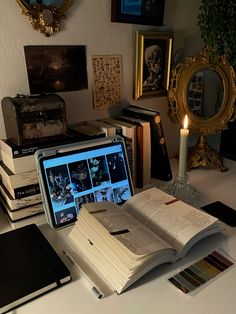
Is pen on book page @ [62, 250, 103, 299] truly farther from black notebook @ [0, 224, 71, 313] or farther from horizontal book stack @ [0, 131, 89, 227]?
horizontal book stack @ [0, 131, 89, 227]

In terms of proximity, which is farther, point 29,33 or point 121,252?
point 29,33

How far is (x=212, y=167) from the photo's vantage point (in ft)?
3.72

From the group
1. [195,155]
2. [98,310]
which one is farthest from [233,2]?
[98,310]

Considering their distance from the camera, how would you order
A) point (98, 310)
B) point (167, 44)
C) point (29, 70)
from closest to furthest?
point (98, 310)
point (29, 70)
point (167, 44)

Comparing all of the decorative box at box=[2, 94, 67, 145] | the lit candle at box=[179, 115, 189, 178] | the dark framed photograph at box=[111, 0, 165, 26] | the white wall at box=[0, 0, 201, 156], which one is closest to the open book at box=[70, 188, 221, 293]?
the lit candle at box=[179, 115, 189, 178]

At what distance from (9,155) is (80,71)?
0.38 m

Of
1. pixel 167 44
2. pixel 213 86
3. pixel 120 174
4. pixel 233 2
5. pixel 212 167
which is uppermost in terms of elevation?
pixel 233 2

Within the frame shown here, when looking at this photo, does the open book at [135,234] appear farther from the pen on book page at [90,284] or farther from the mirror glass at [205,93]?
the mirror glass at [205,93]

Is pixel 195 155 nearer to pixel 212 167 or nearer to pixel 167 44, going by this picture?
pixel 212 167

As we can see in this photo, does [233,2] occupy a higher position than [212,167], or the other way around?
[233,2]

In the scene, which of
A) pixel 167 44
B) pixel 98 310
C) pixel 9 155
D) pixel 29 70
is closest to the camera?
pixel 98 310

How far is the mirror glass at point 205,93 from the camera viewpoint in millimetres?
1086

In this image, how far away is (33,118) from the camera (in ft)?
2.45

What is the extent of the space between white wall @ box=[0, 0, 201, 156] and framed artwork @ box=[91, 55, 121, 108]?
0.02 metres
